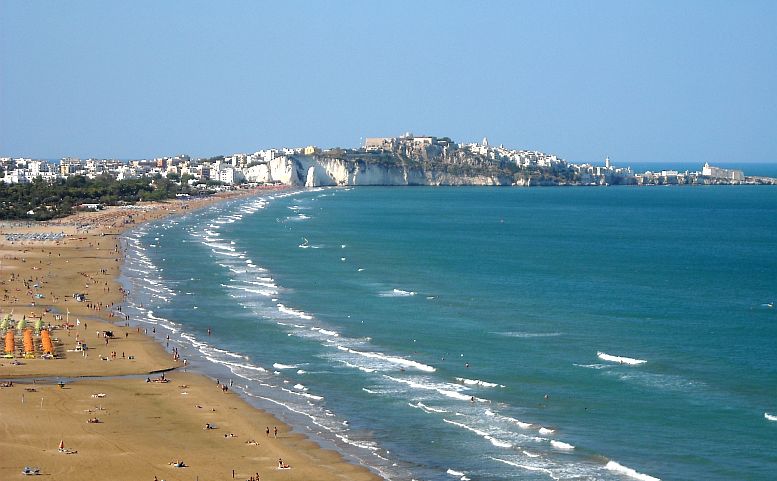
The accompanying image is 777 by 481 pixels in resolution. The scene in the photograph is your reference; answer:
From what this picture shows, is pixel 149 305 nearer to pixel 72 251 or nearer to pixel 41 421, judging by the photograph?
pixel 41 421

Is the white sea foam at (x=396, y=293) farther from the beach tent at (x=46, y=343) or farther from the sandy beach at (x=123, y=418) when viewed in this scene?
the beach tent at (x=46, y=343)

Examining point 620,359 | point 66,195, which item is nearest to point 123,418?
point 620,359

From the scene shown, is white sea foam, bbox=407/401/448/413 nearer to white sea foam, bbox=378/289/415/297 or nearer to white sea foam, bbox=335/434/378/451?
white sea foam, bbox=335/434/378/451

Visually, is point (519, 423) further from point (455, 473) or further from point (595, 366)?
point (595, 366)

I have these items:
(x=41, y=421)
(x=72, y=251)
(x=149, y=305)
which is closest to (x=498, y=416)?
(x=41, y=421)

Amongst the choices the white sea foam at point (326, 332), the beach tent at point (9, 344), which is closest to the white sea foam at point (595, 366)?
the white sea foam at point (326, 332)

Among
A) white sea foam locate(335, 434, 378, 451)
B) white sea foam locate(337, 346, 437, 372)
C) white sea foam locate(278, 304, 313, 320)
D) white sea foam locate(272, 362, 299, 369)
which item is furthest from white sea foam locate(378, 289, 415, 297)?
white sea foam locate(335, 434, 378, 451)
